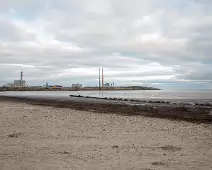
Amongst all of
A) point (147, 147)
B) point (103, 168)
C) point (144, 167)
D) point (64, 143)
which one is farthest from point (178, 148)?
point (64, 143)

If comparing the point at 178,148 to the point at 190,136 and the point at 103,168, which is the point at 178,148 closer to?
the point at 190,136

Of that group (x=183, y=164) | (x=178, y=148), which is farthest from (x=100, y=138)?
(x=183, y=164)

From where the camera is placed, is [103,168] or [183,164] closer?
[103,168]

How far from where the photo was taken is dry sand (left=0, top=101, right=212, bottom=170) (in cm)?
638

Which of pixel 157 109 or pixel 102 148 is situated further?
pixel 157 109

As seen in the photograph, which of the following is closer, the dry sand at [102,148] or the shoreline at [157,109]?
the dry sand at [102,148]

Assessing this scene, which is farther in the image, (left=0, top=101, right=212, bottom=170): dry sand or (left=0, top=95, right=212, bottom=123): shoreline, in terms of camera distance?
(left=0, top=95, right=212, bottom=123): shoreline

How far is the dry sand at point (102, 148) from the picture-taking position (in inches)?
251

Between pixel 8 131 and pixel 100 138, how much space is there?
3.93m

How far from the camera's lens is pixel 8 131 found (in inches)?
407

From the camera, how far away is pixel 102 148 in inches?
312

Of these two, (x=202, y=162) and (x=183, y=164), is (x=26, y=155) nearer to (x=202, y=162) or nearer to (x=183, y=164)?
(x=183, y=164)

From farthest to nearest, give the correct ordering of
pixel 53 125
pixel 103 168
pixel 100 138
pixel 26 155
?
pixel 53 125 < pixel 100 138 < pixel 26 155 < pixel 103 168

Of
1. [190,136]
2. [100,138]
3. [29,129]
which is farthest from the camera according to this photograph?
[29,129]
